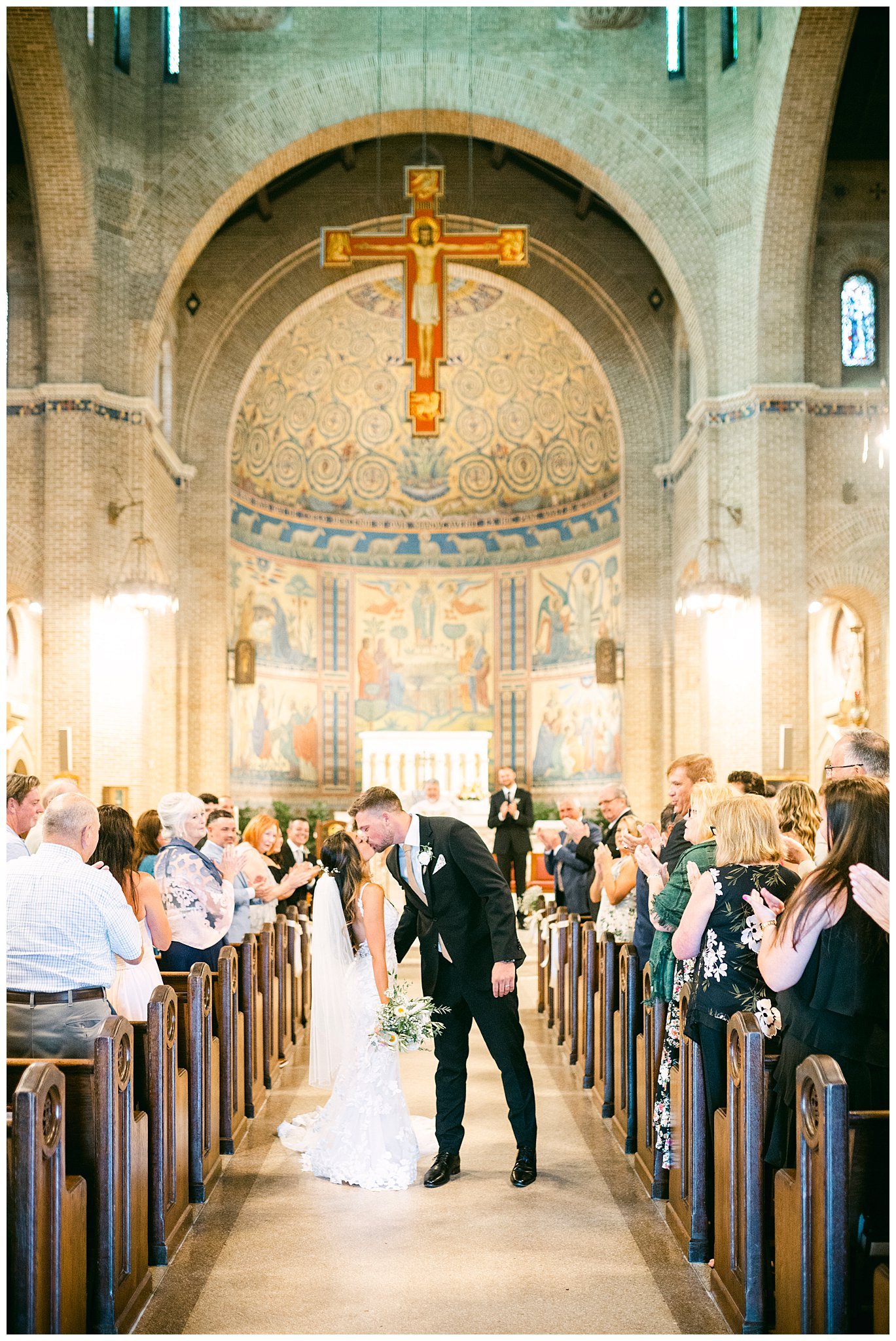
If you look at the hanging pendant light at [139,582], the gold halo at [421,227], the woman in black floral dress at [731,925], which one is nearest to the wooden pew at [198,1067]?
the woman in black floral dress at [731,925]

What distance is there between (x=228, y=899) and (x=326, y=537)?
17648 mm

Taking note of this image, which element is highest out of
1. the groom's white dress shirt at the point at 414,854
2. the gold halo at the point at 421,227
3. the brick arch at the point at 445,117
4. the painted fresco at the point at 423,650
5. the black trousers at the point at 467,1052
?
the brick arch at the point at 445,117

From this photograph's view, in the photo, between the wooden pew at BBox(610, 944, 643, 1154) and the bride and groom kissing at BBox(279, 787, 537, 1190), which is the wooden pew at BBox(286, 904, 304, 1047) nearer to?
the bride and groom kissing at BBox(279, 787, 537, 1190)

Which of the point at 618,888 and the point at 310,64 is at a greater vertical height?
the point at 310,64

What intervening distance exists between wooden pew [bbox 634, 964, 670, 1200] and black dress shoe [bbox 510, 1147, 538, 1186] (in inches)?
21.6

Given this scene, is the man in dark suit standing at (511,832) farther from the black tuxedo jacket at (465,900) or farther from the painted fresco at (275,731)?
the black tuxedo jacket at (465,900)

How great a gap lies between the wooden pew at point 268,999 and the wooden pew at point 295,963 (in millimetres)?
1143

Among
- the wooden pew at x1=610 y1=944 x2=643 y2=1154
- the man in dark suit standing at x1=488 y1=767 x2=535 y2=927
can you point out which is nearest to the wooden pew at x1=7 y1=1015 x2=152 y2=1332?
the wooden pew at x1=610 y1=944 x2=643 y2=1154

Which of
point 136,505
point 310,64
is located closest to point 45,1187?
point 136,505

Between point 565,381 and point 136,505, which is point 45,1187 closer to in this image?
point 136,505

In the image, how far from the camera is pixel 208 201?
16.5 meters

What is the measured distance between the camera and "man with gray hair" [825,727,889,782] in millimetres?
5137

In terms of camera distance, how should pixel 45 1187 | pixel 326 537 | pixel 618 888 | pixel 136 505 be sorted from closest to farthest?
pixel 45 1187, pixel 618 888, pixel 136 505, pixel 326 537

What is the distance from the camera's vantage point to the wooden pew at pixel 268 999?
805 cm
